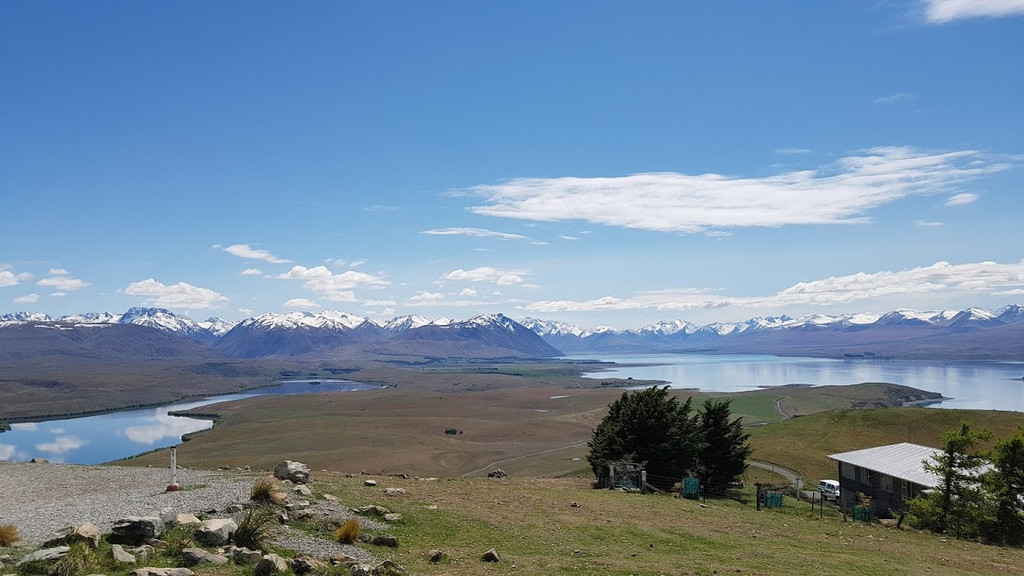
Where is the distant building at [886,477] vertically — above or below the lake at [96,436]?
above

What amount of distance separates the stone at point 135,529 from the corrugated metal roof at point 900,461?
41.8m

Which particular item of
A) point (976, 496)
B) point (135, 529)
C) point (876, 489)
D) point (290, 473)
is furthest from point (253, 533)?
point (876, 489)

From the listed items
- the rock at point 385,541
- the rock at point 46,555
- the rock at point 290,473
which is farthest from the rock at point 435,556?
the rock at point 290,473

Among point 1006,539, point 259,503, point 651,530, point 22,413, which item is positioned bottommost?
point 22,413

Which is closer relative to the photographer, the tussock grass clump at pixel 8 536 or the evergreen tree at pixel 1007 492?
the tussock grass clump at pixel 8 536

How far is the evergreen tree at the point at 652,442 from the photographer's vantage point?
39.3 m

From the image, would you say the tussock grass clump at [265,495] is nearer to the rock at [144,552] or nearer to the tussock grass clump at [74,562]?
the rock at [144,552]

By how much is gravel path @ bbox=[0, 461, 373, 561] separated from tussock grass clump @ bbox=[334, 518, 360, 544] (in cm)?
33

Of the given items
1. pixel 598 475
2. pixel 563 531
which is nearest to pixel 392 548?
pixel 563 531

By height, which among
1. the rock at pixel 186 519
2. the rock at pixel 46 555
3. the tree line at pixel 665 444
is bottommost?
the tree line at pixel 665 444

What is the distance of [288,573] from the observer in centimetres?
1338

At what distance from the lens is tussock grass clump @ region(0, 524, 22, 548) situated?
14703mm

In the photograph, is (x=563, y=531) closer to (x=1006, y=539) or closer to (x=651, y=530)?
(x=651, y=530)

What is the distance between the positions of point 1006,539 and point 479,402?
158251 mm
